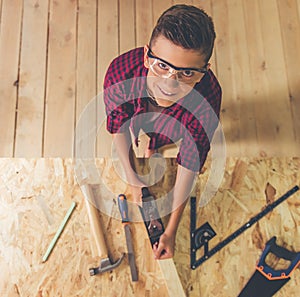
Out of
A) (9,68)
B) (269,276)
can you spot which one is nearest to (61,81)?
(9,68)

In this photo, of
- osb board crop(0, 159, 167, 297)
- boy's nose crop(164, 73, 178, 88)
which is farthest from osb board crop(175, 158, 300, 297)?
boy's nose crop(164, 73, 178, 88)

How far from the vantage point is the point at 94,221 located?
1.20m

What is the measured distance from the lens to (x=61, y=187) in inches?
49.0

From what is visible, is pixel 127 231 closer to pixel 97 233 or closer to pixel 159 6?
pixel 97 233

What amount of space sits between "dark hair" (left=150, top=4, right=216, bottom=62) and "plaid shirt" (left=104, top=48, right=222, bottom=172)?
0.58 feet

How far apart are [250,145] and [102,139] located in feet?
1.75

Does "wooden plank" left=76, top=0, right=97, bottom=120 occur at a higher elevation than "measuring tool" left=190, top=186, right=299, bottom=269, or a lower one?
higher

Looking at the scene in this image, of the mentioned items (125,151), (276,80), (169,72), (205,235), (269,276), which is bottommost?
(269,276)

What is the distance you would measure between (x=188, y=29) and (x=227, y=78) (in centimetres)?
83

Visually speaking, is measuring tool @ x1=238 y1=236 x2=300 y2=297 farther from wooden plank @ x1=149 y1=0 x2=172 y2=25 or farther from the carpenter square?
wooden plank @ x1=149 y1=0 x2=172 y2=25

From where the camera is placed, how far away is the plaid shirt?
111 centimetres

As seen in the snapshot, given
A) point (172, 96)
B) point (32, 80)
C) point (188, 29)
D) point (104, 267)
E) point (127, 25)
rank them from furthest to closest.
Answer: point (127, 25), point (32, 80), point (104, 267), point (172, 96), point (188, 29)

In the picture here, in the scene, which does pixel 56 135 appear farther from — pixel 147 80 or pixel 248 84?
pixel 248 84

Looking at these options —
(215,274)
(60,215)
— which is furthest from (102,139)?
(215,274)
